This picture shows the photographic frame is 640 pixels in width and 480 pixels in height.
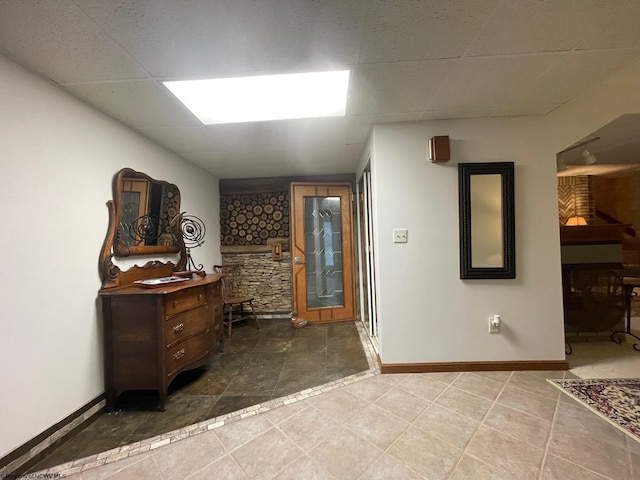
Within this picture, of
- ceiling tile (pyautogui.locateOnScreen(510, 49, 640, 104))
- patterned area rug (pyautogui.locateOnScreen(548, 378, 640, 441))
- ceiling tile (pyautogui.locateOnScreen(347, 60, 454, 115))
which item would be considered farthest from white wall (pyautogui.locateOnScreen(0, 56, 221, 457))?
patterned area rug (pyautogui.locateOnScreen(548, 378, 640, 441))

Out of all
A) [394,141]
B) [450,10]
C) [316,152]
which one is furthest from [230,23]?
[316,152]

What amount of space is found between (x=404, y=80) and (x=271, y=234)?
2.70 metres

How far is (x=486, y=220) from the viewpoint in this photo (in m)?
2.01

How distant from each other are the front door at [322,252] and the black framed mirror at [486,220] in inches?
65.3

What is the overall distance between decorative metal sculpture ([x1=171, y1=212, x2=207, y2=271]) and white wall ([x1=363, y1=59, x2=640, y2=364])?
6.89 feet

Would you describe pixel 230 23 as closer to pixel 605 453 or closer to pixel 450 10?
pixel 450 10

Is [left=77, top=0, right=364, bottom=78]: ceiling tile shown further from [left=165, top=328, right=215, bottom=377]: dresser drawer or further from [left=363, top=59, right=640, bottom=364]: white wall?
[left=165, top=328, right=215, bottom=377]: dresser drawer

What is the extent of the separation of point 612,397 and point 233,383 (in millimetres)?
2759

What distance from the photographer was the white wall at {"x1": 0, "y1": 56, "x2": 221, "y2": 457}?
48.2 inches

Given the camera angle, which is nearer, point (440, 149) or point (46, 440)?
point (46, 440)

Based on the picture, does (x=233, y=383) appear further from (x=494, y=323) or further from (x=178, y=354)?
(x=494, y=323)

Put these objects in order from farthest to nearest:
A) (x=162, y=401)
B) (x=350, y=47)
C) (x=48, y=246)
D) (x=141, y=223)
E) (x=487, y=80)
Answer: (x=141, y=223) → (x=162, y=401) → (x=487, y=80) → (x=48, y=246) → (x=350, y=47)

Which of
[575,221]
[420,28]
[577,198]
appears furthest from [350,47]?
[577,198]

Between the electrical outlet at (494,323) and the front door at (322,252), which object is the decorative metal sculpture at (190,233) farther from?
the electrical outlet at (494,323)
